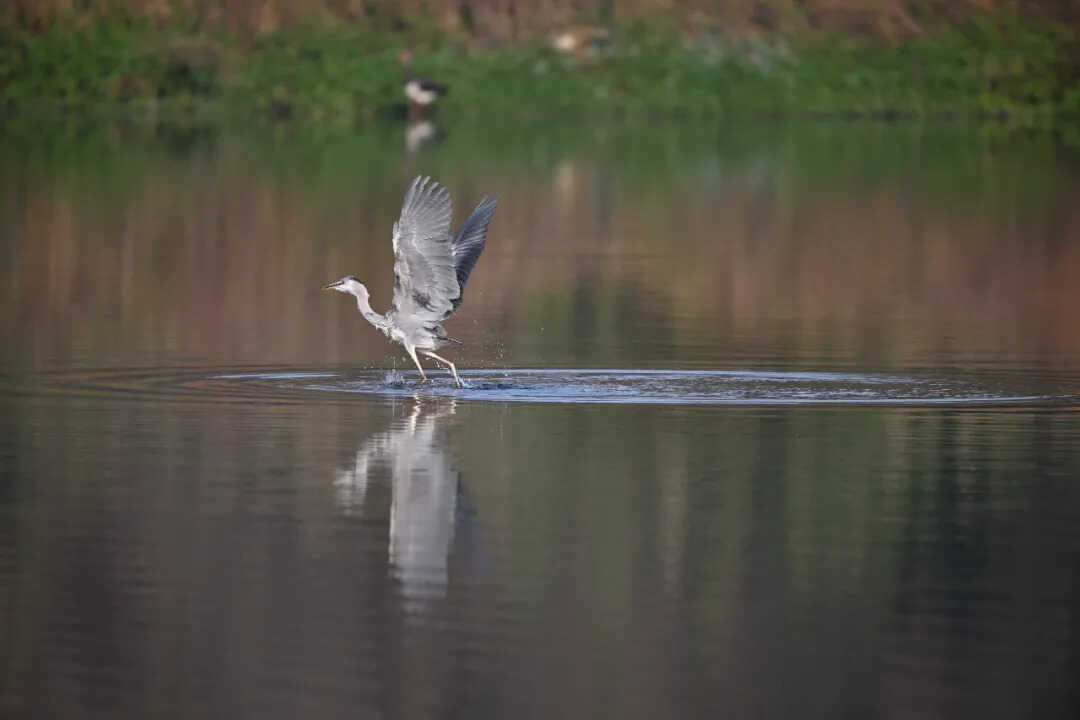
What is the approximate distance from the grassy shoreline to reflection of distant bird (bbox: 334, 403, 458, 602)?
5156 centimetres

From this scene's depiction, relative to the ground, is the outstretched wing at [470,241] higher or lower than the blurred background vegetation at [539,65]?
lower

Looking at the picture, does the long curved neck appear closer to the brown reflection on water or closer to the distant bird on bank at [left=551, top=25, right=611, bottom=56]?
the brown reflection on water

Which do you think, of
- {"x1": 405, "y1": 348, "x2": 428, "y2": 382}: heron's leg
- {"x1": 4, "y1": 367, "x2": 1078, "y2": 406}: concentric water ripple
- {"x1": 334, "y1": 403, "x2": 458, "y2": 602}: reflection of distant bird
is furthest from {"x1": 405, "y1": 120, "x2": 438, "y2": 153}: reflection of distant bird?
{"x1": 334, "y1": 403, "x2": 458, "y2": 602}: reflection of distant bird

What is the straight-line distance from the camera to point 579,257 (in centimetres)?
3125

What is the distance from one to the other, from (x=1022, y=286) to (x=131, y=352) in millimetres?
10201

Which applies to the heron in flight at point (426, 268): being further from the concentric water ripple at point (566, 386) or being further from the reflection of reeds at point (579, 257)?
the reflection of reeds at point (579, 257)

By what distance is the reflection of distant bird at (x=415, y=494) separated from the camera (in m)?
11.9

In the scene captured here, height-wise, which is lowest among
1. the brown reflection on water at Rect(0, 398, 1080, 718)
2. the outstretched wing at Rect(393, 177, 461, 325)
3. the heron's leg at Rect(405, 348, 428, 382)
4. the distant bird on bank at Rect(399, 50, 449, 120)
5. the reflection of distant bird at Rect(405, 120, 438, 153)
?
the brown reflection on water at Rect(0, 398, 1080, 718)

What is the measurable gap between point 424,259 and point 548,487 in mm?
4352

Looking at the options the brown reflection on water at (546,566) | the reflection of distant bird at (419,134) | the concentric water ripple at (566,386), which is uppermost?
the reflection of distant bird at (419,134)

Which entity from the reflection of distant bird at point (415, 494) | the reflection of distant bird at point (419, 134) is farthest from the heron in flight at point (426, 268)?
the reflection of distant bird at point (419, 134)

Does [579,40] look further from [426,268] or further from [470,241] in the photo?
[426,268]

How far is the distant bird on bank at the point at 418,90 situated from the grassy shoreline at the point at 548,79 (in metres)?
1.20

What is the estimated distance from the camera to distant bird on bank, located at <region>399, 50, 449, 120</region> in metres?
63.0
